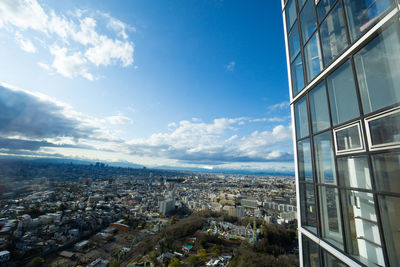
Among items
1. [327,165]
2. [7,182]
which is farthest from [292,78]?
[7,182]

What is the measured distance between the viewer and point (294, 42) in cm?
381

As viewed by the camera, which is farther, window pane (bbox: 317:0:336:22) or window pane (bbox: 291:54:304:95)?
window pane (bbox: 291:54:304:95)

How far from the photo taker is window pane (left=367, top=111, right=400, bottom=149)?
1551mm

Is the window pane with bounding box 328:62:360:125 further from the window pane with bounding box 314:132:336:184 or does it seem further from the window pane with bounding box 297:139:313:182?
the window pane with bounding box 297:139:313:182

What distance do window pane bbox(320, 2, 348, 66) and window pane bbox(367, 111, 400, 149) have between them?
3.76 ft

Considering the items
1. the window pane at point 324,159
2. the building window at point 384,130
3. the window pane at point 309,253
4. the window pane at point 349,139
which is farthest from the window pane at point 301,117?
the window pane at point 309,253

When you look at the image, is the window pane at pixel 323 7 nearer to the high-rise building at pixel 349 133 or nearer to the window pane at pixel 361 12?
the high-rise building at pixel 349 133

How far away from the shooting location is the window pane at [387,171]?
5.03 ft

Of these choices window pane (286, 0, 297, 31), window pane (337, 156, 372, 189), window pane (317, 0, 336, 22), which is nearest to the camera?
window pane (337, 156, 372, 189)

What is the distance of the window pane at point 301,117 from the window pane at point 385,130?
1356 mm

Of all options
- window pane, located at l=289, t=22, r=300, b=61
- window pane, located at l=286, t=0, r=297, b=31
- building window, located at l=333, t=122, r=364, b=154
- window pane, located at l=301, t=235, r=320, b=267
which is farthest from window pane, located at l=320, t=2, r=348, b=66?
window pane, located at l=301, t=235, r=320, b=267

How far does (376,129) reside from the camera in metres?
1.77

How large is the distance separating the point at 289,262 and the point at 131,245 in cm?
1505

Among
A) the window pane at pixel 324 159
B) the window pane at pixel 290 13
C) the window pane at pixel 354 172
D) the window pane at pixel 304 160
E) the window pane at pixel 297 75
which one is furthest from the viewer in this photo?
the window pane at pixel 290 13
